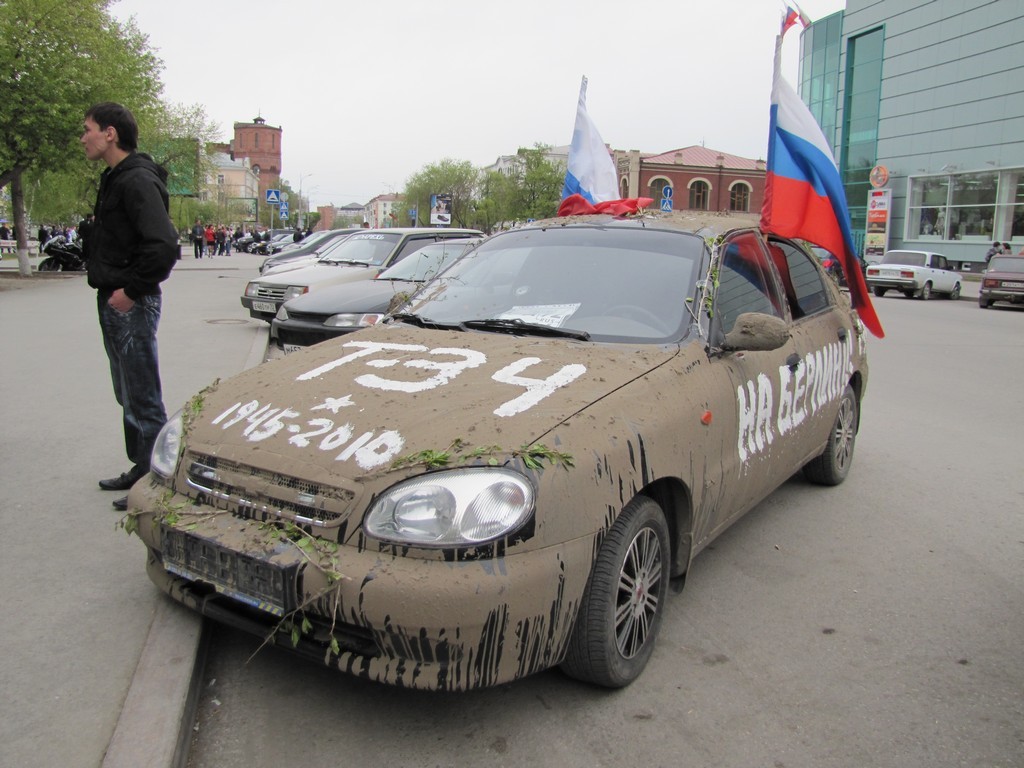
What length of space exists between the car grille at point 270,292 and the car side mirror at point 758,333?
9177 millimetres

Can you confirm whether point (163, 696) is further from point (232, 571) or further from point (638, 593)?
point (638, 593)

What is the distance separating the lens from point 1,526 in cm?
412

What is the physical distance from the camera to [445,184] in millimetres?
99250

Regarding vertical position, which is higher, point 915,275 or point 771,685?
point 915,275

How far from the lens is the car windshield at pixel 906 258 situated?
27453 millimetres

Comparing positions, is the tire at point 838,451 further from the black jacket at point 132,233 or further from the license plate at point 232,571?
the black jacket at point 132,233

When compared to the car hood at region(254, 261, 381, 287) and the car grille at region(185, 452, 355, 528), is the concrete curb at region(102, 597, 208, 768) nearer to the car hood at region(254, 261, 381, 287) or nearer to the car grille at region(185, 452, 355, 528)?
the car grille at region(185, 452, 355, 528)

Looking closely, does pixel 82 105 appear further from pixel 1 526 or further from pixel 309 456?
pixel 309 456

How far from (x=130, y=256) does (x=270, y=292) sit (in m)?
7.74

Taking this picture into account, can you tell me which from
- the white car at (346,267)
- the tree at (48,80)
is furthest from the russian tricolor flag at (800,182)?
the tree at (48,80)

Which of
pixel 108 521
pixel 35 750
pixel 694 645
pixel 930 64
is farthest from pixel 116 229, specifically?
pixel 930 64

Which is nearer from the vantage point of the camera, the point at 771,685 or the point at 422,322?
the point at 771,685

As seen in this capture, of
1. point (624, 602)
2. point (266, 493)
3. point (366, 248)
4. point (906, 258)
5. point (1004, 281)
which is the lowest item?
point (624, 602)

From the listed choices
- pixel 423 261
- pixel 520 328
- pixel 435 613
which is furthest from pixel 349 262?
pixel 435 613
